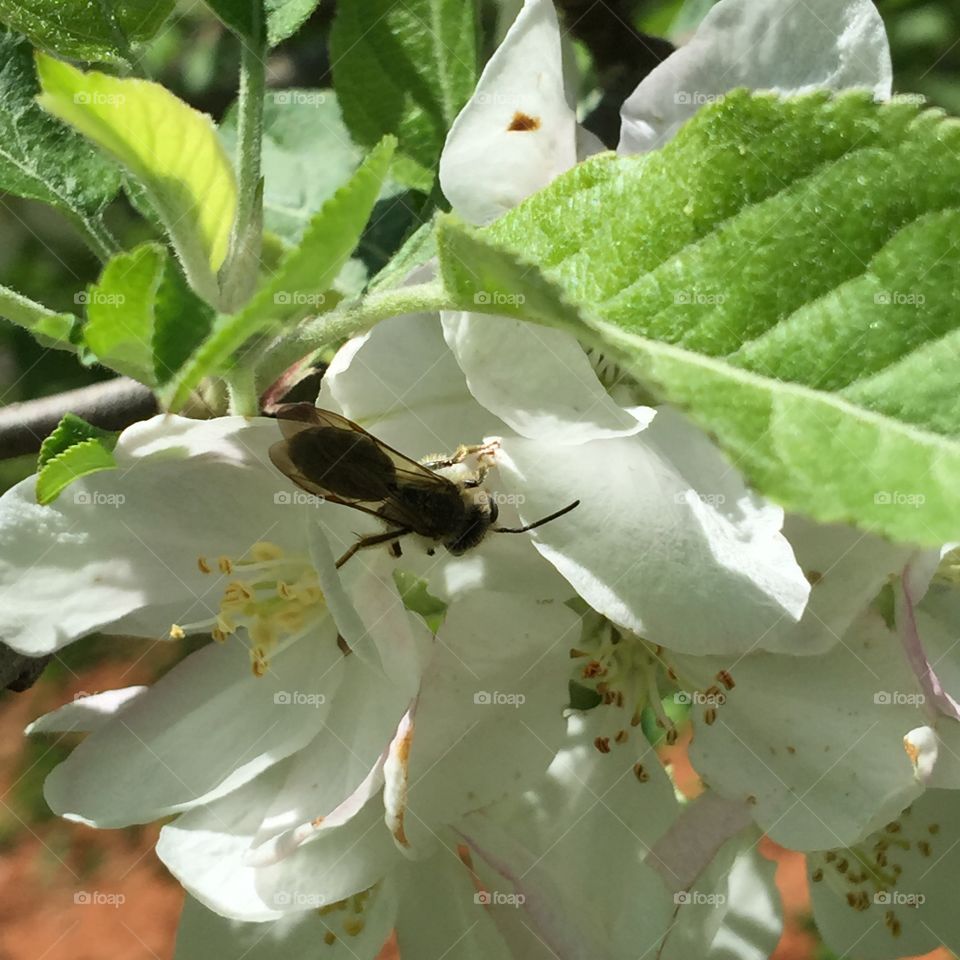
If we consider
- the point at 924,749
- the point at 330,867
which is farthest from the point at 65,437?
the point at 924,749

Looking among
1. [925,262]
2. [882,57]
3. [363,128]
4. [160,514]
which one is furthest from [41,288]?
[925,262]

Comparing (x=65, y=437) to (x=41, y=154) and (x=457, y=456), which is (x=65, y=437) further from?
(x=41, y=154)

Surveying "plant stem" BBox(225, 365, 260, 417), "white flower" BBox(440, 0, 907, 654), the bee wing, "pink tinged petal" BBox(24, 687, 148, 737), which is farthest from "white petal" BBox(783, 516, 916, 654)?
"pink tinged petal" BBox(24, 687, 148, 737)

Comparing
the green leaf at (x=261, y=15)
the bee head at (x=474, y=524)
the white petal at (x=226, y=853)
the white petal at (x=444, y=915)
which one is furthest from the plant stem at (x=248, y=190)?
the white petal at (x=444, y=915)

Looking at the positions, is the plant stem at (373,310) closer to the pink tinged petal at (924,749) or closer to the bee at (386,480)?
the bee at (386,480)

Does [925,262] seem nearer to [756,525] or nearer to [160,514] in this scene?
[756,525]

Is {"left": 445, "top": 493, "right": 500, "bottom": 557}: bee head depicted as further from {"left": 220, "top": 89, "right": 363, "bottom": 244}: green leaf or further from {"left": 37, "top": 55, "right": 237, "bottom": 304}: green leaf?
{"left": 220, "top": 89, "right": 363, "bottom": 244}: green leaf
